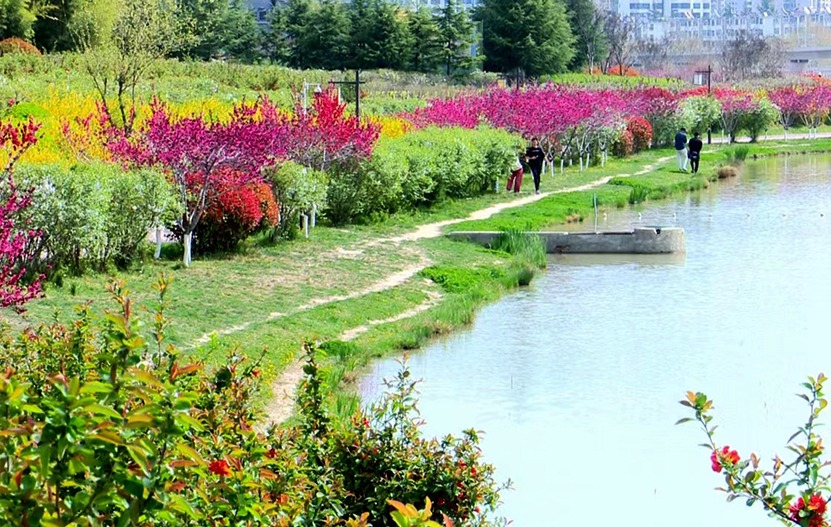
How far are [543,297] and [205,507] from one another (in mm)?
14155

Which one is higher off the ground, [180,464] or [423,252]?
[180,464]

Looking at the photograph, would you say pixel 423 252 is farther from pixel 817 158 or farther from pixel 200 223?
pixel 817 158

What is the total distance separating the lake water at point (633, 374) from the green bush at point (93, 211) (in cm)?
412

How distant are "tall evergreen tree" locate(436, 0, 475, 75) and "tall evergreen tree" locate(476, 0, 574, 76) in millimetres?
4158

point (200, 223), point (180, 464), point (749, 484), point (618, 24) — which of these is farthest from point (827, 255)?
point (618, 24)

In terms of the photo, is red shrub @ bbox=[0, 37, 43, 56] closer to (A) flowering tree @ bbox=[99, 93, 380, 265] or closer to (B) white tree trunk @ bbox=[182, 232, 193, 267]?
(A) flowering tree @ bbox=[99, 93, 380, 265]

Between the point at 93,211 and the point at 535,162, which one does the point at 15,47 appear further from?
the point at 93,211

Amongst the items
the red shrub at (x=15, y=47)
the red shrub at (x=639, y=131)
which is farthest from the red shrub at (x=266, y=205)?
the red shrub at (x=639, y=131)

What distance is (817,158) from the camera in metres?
45.3

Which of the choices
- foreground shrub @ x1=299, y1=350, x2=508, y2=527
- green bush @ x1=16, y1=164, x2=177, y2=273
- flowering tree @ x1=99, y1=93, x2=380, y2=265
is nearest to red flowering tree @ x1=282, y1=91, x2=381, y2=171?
flowering tree @ x1=99, y1=93, x2=380, y2=265

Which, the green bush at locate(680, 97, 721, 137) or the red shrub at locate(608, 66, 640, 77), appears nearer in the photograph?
the green bush at locate(680, 97, 721, 137)

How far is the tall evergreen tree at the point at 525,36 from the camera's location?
213 feet

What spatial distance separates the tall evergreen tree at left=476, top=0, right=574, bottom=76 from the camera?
65.0m

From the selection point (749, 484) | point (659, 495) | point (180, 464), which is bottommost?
point (659, 495)
